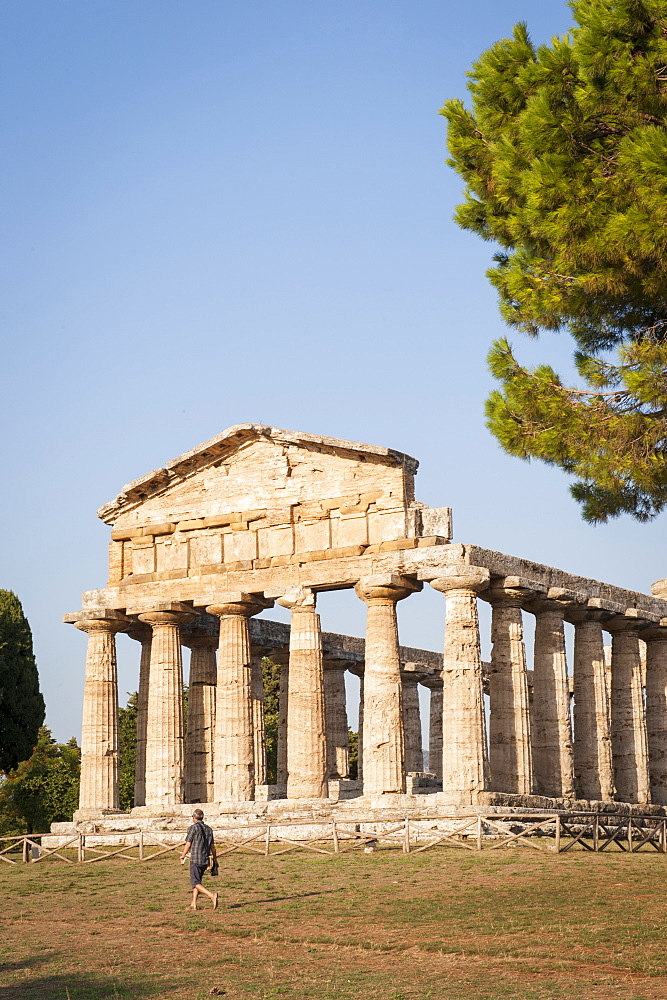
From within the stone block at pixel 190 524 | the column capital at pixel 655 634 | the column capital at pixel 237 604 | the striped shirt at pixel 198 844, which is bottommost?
the striped shirt at pixel 198 844

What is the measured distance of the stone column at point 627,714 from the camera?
142 ft

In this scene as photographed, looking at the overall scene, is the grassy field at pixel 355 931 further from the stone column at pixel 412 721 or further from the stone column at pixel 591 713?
the stone column at pixel 412 721

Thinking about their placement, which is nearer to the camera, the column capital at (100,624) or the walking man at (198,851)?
the walking man at (198,851)

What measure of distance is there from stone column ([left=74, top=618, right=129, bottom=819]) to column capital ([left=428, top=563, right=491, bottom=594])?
10985 millimetres

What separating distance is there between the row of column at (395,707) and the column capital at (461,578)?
4 cm

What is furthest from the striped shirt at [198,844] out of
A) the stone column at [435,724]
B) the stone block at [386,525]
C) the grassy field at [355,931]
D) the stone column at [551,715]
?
the stone column at [435,724]

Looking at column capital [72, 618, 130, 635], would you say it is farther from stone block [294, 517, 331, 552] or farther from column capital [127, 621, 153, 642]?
stone block [294, 517, 331, 552]

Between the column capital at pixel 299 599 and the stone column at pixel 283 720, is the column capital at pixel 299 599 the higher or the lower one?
the higher one

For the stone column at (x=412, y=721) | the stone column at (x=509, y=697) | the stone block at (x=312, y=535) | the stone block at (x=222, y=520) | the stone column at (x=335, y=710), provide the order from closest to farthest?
the stone column at (x=509, y=697) → the stone block at (x=312, y=535) → the stone block at (x=222, y=520) → the stone column at (x=335, y=710) → the stone column at (x=412, y=721)

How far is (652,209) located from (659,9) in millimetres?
3376

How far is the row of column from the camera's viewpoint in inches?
1441

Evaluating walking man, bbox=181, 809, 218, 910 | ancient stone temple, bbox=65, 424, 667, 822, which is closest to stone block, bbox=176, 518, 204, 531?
ancient stone temple, bbox=65, 424, 667, 822

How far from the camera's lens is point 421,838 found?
33844 millimetres

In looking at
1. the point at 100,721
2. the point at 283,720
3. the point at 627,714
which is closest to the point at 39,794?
the point at 283,720
